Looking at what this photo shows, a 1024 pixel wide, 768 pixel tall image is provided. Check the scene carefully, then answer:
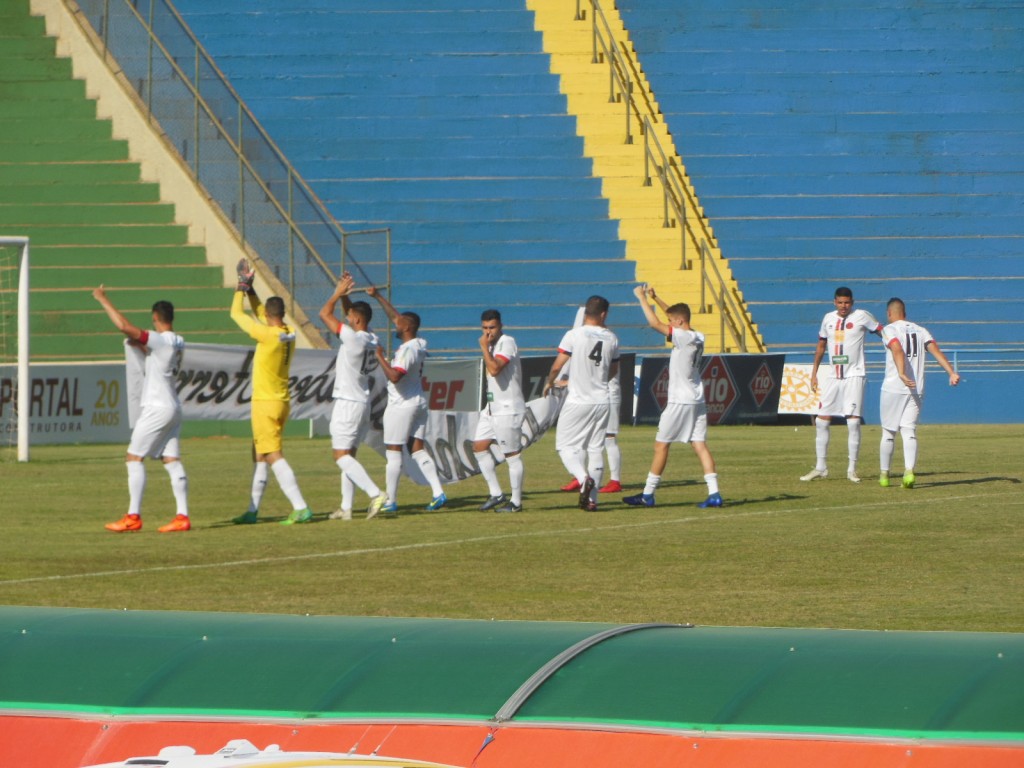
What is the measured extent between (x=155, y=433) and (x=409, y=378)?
8.75 ft

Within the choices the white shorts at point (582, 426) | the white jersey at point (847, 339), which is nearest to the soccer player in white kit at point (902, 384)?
the white jersey at point (847, 339)

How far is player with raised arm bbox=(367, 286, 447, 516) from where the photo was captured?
16859 mm

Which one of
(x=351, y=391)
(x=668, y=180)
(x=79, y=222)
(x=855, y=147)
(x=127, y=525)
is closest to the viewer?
(x=127, y=525)

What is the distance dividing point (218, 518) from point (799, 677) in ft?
38.0

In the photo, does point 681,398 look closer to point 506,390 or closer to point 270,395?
point 506,390

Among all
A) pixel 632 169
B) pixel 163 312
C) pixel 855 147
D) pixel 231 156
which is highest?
pixel 855 147

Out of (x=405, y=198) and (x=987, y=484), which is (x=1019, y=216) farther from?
(x=987, y=484)

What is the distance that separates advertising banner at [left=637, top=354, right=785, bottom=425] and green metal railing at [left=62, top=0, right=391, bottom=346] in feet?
17.5

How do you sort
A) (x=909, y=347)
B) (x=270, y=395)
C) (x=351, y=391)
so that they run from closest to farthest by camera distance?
(x=270, y=395) → (x=351, y=391) → (x=909, y=347)

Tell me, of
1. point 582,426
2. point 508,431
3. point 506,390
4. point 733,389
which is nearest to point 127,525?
point 508,431

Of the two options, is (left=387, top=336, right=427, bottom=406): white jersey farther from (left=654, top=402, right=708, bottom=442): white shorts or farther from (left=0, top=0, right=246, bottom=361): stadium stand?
(left=0, top=0, right=246, bottom=361): stadium stand

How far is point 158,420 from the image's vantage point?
51.6ft

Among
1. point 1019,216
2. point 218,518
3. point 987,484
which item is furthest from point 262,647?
point 1019,216

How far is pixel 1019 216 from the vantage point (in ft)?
124
